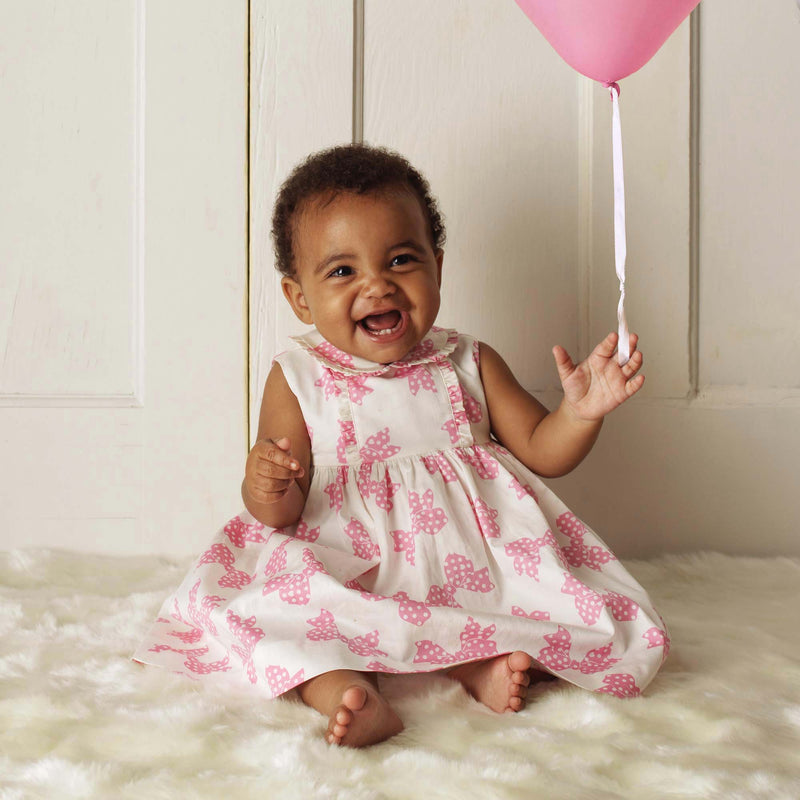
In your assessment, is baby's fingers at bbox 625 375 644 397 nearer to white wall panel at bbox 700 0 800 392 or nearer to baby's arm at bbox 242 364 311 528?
baby's arm at bbox 242 364 311 528

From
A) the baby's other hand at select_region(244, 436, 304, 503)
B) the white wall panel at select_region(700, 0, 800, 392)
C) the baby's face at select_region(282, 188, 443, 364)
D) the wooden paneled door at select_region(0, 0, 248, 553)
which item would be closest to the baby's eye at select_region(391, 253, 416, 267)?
the baby's face at select_region(282, 188, 443, 364)

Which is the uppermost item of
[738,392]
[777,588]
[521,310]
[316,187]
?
[316,187]

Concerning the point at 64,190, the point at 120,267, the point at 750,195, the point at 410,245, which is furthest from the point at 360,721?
the point at 750,195

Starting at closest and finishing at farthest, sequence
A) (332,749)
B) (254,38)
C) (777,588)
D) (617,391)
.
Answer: (332,749), (617,391), (777,588), (254,38)

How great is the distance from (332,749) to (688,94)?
121 centimetres

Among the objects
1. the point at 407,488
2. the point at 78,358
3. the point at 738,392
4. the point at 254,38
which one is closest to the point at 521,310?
the point at 738,392

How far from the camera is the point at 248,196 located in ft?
4.60

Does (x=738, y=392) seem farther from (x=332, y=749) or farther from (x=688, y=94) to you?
(x=332, y=749)

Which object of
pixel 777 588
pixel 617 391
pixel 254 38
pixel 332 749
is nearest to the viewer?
pixel 332 749

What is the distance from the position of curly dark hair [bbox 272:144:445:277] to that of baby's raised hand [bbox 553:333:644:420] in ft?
0.91

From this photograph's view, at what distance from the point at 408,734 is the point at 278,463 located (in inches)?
12.6

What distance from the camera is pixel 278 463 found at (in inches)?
37.1

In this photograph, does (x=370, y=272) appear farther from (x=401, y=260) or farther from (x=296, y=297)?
(x=296, y=297)

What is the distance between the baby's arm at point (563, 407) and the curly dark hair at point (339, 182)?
22 centimetres
